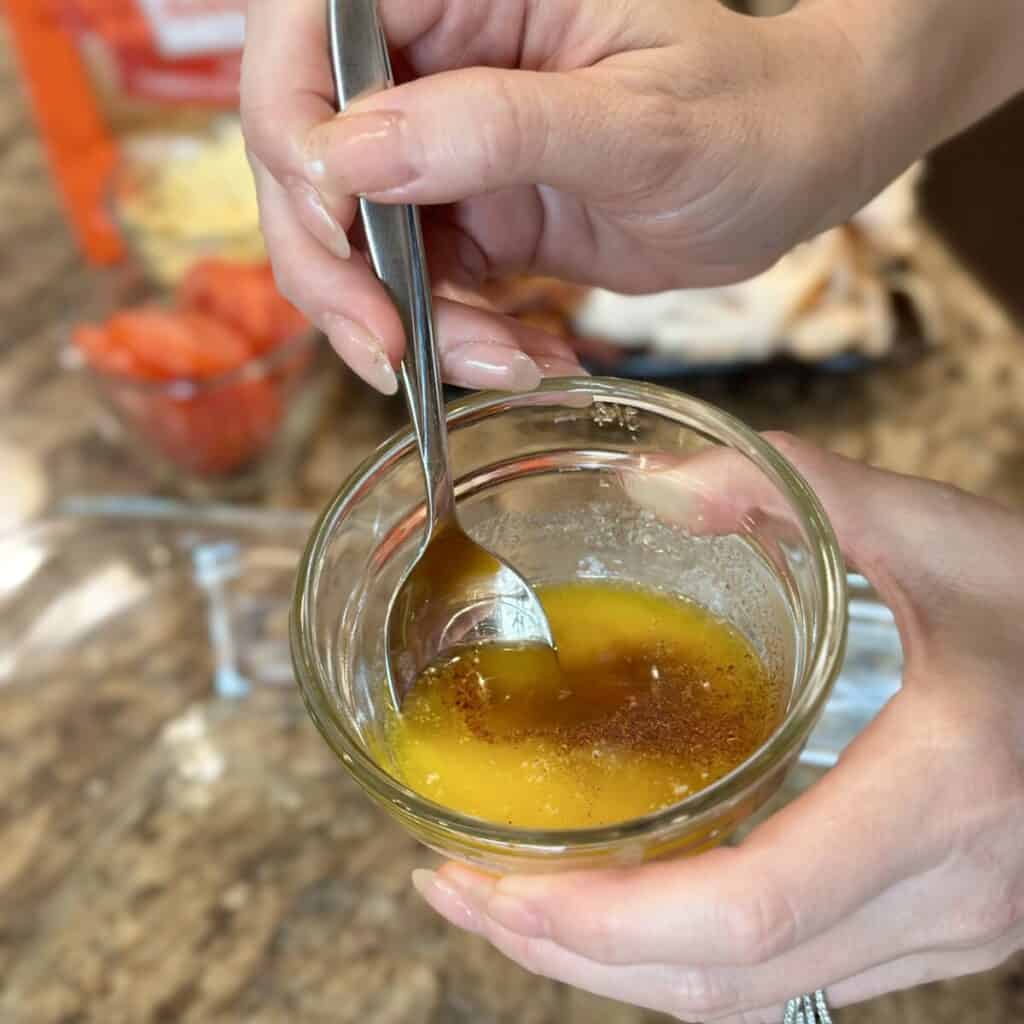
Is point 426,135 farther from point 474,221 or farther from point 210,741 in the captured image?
point 210,741

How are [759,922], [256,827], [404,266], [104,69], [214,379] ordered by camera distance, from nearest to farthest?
[759,922] < [404,266] < [256,827] < [214,379] < [104,69]

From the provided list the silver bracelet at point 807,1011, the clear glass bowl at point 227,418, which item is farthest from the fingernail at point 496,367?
the clear glass bowl at point 227,418

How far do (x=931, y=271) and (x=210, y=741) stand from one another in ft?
3.10

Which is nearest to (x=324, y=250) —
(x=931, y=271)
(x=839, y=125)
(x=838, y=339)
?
(x=839, y=125)

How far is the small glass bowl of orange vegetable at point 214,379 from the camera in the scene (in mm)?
1211

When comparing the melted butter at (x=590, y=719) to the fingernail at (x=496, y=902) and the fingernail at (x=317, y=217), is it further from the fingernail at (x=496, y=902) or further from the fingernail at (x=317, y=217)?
the fingernail at (x=317, y=217)

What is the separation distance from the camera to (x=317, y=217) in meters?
0.63

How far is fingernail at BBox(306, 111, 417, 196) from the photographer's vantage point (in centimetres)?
56

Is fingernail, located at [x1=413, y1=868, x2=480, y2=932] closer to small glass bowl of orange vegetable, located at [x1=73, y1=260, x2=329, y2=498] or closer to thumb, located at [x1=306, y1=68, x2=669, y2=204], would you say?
thumb, located at [x1=306, y1=68, x2=669, y2=204]

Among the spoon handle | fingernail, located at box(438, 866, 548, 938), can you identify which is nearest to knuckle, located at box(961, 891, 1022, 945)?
fingernail, located at box(438, 866, 548, 938)

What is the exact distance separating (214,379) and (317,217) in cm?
60

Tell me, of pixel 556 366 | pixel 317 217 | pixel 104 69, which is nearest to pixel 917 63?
pixel 556 366

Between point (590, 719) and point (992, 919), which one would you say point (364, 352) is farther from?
point (992, 919)

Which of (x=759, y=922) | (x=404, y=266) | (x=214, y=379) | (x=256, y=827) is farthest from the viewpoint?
(x=214, y=379)
